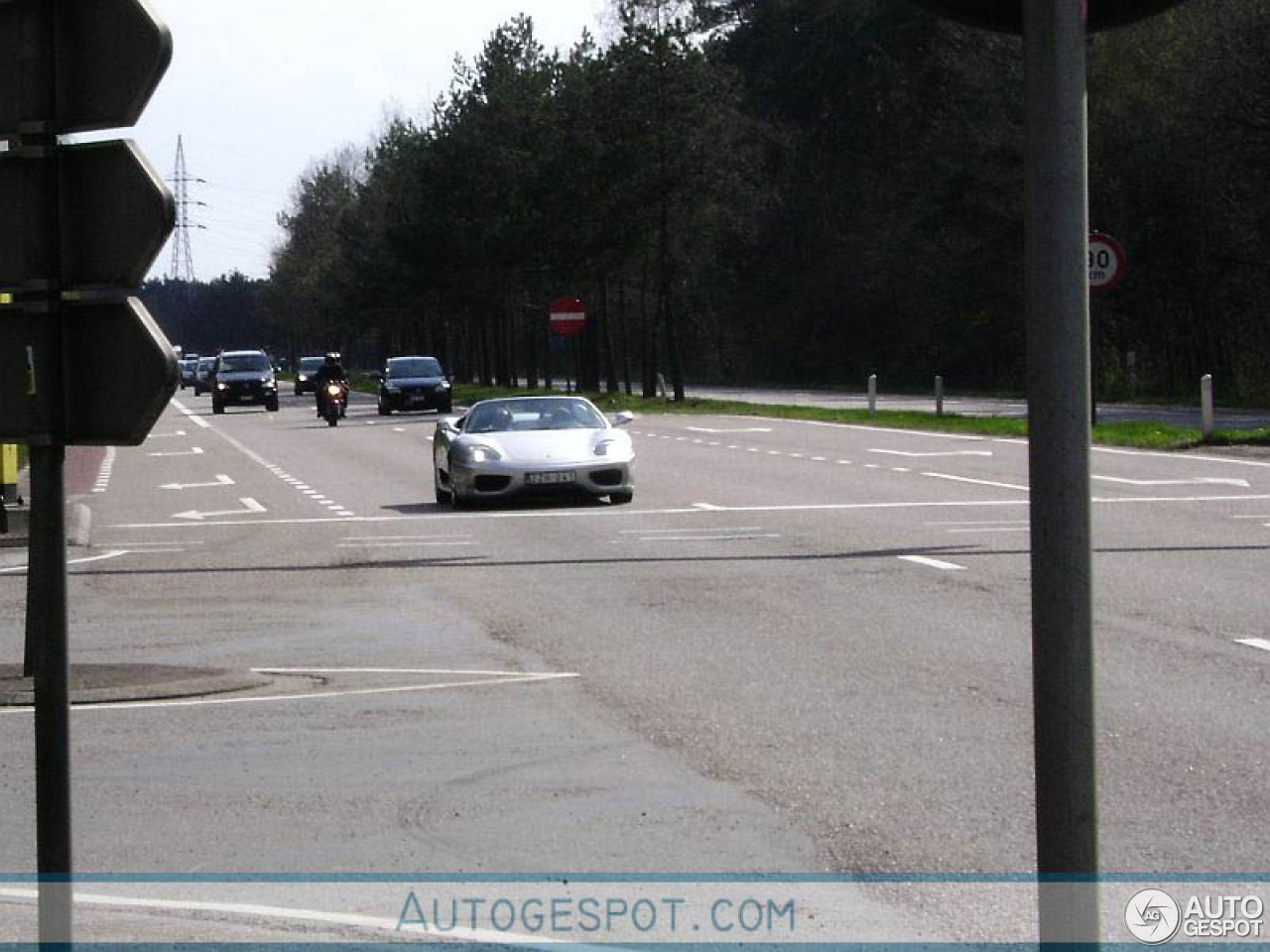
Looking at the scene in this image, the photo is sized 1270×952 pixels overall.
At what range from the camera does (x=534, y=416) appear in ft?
82.1

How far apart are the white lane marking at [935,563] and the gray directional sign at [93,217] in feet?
36.9

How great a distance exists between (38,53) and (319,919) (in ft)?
8.05

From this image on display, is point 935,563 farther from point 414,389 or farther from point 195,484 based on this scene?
point 414,389

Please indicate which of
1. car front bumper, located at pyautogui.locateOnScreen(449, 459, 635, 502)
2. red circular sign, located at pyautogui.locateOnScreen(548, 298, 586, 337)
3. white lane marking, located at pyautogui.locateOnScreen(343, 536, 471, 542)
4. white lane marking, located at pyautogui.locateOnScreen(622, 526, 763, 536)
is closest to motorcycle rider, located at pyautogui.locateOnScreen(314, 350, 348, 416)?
red circular sign, located at pyautogui.locateOnScreen(548, 298, 586, 337)

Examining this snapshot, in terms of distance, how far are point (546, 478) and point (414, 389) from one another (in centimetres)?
3713

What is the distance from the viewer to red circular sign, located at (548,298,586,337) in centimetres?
6762

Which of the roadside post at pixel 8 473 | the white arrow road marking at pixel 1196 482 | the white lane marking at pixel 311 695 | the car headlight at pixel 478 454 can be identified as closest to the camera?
the white lane marking at pixel 311 695

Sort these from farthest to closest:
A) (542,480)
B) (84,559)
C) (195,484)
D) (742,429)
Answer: (742,429)
(195,484)
(542,480)
(84,559)

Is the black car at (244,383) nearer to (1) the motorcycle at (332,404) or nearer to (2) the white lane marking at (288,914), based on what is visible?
(1) the motorcycle at (332,404)

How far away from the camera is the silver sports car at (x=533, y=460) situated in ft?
77.3

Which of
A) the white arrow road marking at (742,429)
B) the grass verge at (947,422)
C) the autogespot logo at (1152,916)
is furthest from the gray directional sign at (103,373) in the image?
the white arrow road marking at (742,429)

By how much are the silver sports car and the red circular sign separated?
42938 mm

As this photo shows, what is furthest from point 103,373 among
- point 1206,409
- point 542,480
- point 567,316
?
point 567,316

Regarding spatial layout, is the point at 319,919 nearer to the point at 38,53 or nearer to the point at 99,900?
the point at 99,900
